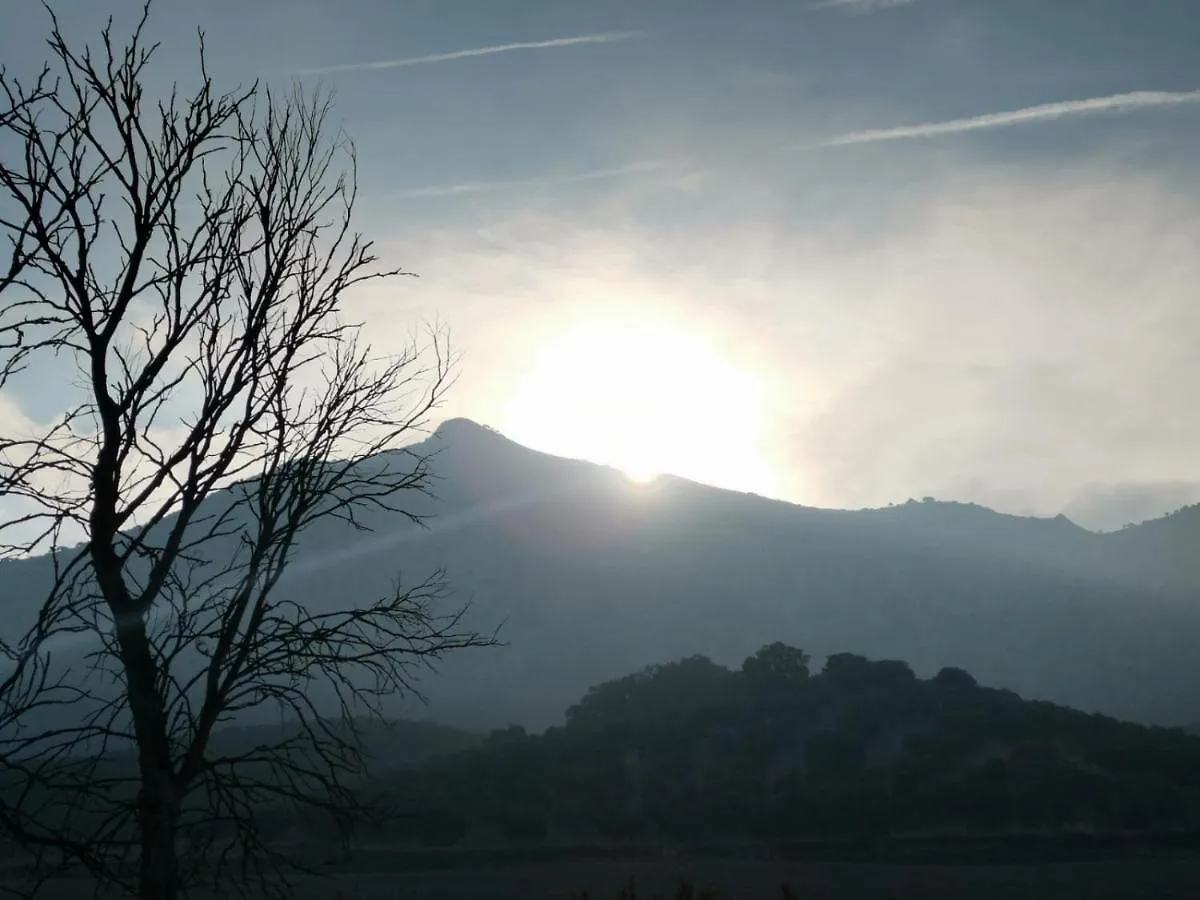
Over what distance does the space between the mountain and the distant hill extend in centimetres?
2797

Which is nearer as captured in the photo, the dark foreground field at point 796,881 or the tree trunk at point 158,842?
the tree trunk at point 158,842

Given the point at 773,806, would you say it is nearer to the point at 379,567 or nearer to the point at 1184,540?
the point at 379,567

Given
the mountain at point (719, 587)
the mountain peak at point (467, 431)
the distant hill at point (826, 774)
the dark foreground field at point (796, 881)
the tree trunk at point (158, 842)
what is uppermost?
the mountain peak at point (467, 431)

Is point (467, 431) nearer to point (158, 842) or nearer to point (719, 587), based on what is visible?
point (719, 587)

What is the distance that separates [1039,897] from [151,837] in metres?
21.0

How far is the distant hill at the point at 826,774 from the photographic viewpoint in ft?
98.1

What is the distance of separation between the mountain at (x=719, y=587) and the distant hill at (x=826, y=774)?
2797 cm

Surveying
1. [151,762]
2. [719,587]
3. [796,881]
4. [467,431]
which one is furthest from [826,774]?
A: [467,431]

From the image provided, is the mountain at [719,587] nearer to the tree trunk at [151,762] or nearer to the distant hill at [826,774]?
the distant hill at [826,774]

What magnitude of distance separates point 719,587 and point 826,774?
5836cm

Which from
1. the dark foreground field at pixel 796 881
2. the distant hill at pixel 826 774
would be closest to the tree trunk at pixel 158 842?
the dark foreground field at pixel 796 881

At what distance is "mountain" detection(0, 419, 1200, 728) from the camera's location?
7525 cm

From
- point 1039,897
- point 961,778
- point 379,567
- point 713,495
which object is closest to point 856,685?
point 961,778

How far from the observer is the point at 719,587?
9231 cm
